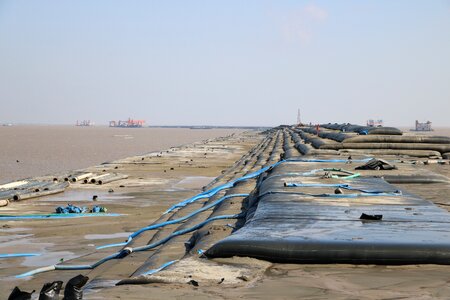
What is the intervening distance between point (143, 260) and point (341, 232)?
7.22 ft

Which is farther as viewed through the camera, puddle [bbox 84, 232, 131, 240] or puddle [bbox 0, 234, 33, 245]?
puddle [bbox 84, 232, 131, 240]

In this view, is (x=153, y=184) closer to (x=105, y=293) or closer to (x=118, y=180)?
(x=118, y=180)

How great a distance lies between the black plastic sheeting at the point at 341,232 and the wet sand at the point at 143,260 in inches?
4.2

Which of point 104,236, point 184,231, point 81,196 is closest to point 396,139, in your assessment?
point 81,196

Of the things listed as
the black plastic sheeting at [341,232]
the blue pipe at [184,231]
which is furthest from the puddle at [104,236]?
the black plastic sheeting at [341,232]

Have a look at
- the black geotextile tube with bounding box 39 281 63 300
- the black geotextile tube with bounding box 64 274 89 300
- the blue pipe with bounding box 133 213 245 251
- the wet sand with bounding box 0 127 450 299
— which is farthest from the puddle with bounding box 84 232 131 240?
the black geotextile tube with bounding box 64 274 89 300

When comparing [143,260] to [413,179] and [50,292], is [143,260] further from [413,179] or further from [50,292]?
[413,179]

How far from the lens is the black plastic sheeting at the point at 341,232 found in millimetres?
5211

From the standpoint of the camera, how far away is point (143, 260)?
7281 millimetres

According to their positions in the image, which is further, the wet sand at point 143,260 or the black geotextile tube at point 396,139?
the black geotextile tube at point 396,139

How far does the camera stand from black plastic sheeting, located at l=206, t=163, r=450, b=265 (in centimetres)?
521

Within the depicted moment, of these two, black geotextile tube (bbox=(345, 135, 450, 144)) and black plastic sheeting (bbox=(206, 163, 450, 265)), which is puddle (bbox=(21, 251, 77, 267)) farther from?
black geotextile tube (bbox=(345, 135, 450, 144))

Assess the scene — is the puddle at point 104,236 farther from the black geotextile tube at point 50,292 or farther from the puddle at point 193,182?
the puddle at point 193,182

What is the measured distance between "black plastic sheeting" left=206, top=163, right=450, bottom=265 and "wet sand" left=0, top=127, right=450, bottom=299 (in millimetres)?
107
